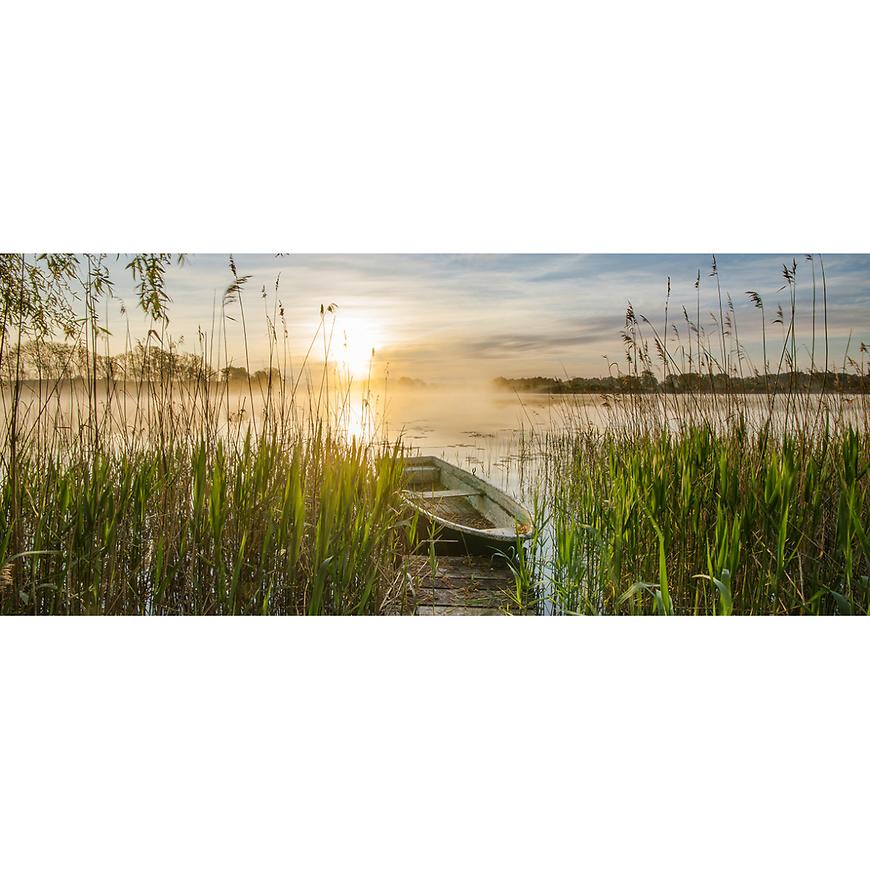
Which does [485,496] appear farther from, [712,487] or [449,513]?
[712,487]

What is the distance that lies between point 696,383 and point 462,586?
1.34 m

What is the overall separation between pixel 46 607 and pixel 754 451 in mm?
2920

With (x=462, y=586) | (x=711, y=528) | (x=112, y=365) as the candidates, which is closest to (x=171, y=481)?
(x=112, y=365)

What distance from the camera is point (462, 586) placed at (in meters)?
2.37

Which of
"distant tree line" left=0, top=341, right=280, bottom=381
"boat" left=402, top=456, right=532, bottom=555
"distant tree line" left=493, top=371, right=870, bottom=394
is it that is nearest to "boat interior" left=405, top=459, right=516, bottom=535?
"boat" left=402, top=456, right=532, bottom=555

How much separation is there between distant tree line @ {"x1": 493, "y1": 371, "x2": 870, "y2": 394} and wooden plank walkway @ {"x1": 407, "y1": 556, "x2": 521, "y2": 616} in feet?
2.46

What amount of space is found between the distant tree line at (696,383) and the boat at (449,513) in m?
0.44

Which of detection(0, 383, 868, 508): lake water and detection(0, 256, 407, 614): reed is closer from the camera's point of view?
detection(0, 256, 407, 614): reed

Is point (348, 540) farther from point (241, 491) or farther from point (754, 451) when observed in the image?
point (754, 451)

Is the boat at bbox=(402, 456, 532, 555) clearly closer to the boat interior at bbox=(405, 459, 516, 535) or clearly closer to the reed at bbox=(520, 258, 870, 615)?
the boat interior at bbox=(405, 459, 516, 535)

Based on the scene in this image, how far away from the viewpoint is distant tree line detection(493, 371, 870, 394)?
7.78ft

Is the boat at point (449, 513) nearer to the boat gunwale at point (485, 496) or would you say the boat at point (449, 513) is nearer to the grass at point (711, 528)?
the boat gunwale at point (485, 496)

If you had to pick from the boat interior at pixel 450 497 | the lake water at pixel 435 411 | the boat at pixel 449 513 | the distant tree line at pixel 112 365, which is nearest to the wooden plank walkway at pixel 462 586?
the boat at pixel 449 513
